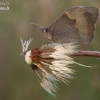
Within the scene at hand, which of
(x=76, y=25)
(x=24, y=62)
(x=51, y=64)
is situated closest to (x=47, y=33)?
(x=76, y=25)

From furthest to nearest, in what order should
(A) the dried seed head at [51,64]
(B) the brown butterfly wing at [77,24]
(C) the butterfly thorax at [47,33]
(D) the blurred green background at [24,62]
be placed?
(D) the blurred green background at [24,62] → (C) the butterfly thorax at [47,33] → (B) the brown butterfly wing at [77,24] → (A) the dried seed head at [51,64]

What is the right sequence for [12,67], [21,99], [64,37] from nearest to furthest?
[64,37] < [21,99] < [12,67]

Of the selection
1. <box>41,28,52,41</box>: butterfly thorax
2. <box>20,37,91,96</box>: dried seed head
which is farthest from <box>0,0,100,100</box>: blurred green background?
<box>20,37,91,96</box>: dried seed head

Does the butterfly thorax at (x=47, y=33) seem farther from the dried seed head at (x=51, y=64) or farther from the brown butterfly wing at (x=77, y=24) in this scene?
the dried seed head at (x=51, y=64)

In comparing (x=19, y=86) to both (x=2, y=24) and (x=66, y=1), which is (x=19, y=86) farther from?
(x=66, y=1)

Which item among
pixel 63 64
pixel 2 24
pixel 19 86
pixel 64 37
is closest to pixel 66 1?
pixel 2 24

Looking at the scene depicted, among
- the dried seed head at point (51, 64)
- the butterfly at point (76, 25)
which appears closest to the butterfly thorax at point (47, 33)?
the butterfly at point (76, 25)

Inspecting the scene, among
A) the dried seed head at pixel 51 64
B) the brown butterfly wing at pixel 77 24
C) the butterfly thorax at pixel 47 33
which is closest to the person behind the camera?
the dried seed head at pixel 51 64
